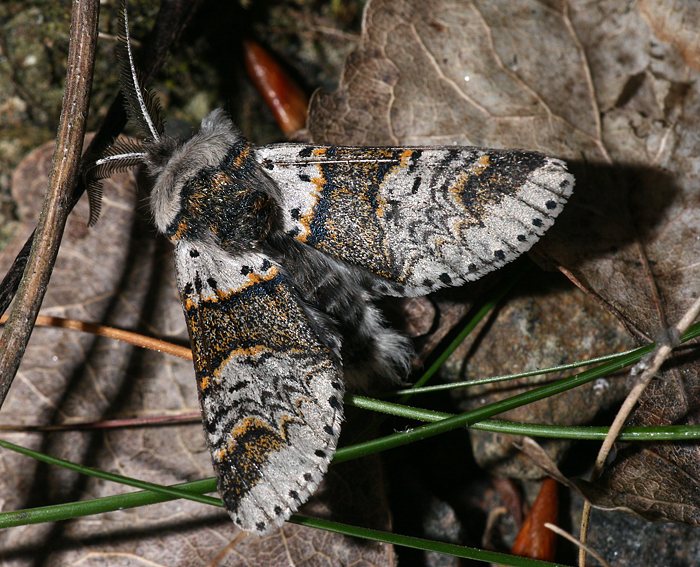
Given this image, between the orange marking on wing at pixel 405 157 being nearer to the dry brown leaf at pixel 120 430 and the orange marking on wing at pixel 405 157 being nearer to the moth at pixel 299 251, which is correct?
the moth at pixel 299 251

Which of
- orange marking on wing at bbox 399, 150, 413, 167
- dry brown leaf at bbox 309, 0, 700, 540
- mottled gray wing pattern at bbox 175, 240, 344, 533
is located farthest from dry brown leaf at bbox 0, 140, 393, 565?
orange marking on wing at bbox 399, 150, 413, 167

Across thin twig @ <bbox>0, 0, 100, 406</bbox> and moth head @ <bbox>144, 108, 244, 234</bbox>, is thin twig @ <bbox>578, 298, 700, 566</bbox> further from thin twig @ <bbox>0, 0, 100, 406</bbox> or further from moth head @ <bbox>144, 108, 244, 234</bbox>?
thin twig @ <bbox>0, 0, 100, 406</bbox>

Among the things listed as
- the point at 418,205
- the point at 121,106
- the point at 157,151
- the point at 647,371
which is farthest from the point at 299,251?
the point at 647,371

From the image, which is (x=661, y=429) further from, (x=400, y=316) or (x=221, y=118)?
(x=221, y=118)

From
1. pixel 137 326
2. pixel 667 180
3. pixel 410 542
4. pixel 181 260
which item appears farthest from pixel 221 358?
pixel 667 180

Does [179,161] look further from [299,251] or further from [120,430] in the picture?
[120,430]

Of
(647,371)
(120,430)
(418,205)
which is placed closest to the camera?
(647,371)

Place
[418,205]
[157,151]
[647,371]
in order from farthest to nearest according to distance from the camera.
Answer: [157,151], [418,205], [647,371]
